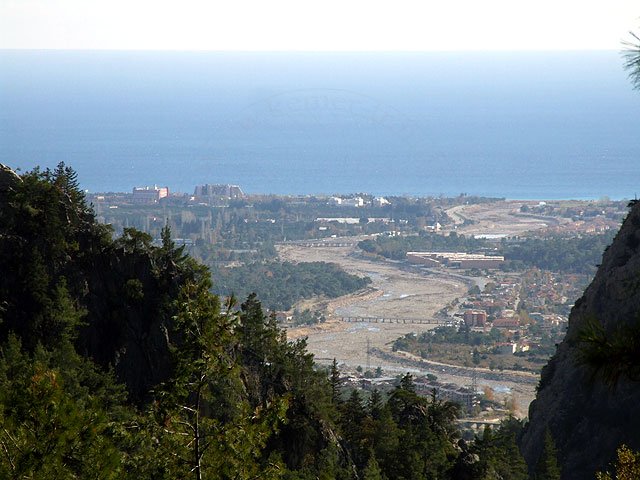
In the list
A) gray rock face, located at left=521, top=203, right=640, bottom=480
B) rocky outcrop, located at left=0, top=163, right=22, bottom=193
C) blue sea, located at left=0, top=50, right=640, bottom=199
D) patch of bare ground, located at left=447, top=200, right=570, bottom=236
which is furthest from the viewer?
blue sea, located at left=0, top=50, right=640, bottom=199

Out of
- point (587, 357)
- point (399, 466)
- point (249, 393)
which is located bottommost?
point (399, 466)

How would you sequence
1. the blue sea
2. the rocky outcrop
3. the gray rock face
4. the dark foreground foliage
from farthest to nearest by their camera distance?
1. the blue sea
2. the gray rock face
3. the rocky outcrop
4. the dark foreground foliage

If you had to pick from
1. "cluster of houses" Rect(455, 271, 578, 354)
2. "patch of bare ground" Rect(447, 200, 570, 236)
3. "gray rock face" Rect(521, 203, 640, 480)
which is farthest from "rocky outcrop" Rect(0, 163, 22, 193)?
"patch of bare ground" Rect(447, 200, 570, 236)

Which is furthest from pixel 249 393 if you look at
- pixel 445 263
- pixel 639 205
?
pixel 445 263

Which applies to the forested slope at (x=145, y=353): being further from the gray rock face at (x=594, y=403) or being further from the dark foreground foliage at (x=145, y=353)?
the gray rock face at (x=594, y=403)

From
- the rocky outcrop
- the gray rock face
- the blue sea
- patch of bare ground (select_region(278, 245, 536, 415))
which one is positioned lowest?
patch of bare ground (select_region(278, 245, 536, 415))

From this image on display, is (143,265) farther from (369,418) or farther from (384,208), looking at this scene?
(384,208)

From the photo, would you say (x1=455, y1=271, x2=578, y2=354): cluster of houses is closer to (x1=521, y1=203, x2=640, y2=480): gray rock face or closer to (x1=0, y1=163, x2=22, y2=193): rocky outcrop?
(x1=521, y1=203, x2=640, y2=480): gray rock face

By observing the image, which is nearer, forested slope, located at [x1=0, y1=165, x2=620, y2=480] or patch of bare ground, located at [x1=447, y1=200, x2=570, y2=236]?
forested slope, located at [x1=0, y1=165, x2=620, y2=480]
